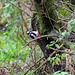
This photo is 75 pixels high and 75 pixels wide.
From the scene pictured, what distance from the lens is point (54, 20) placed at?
7.66ft

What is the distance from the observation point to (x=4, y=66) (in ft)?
13.2

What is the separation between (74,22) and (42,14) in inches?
35.3

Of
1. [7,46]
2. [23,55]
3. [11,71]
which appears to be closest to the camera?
[11,71]

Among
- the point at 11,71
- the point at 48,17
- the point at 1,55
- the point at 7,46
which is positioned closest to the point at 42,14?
the point at 48,17

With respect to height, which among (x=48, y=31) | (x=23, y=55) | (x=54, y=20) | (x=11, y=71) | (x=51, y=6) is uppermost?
(x=51, y=6)

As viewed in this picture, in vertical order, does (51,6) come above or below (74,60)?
above

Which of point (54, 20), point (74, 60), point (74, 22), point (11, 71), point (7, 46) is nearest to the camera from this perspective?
point (74, 22)

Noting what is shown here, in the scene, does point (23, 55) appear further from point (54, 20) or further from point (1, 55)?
point (54, 20)

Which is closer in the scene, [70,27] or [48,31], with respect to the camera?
[70,27]

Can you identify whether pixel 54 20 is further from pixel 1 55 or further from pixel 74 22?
pixel 1 55

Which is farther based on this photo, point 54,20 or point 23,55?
point 23,55

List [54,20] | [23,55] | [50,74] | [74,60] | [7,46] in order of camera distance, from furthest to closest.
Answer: [7,46]
[23,55]
[50,74]
[54,20]
[74,60]

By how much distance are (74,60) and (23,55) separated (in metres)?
2.22

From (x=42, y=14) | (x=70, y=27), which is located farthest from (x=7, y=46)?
(x=70, y=27)
